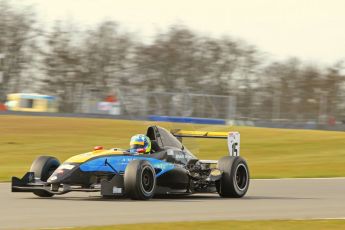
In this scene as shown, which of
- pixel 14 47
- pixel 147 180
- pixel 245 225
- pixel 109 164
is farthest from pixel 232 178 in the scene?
pixel 14 47

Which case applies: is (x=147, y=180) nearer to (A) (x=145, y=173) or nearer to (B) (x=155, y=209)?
(A) (x=145, y=173)

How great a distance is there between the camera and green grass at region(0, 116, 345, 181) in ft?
98.3

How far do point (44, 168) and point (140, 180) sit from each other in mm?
2127

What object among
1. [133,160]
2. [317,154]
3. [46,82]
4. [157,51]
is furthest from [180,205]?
[157,51]

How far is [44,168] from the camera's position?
14.6 meters

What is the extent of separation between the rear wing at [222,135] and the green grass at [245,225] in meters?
5.23

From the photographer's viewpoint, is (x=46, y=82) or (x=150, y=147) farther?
(x=46, y=82)

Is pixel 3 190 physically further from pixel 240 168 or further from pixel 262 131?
pixel 262 131

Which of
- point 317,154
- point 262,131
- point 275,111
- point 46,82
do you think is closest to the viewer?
point 317,154

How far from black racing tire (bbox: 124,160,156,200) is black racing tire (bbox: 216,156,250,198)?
6.46 feet

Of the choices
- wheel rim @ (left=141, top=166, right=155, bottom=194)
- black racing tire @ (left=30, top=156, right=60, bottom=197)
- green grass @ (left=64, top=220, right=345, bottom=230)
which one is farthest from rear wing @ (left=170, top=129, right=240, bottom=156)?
green grass @ (left=64, top=220, right=345, bottom=230)

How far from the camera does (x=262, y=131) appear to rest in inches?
1858

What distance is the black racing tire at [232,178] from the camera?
607 inches

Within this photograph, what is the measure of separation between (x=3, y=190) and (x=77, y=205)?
3675 millimetres
